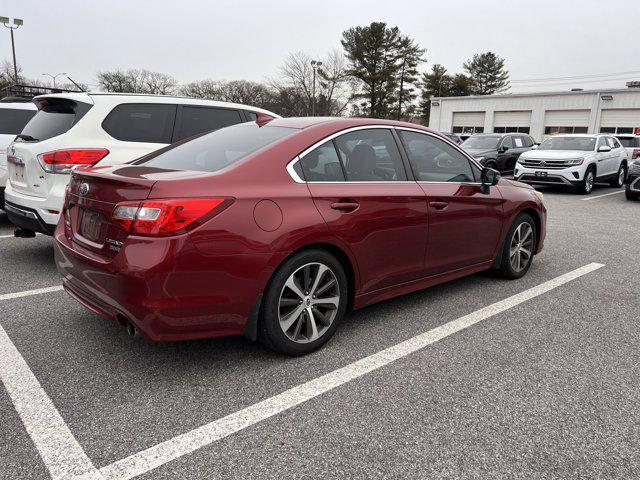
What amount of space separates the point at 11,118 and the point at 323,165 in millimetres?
6086

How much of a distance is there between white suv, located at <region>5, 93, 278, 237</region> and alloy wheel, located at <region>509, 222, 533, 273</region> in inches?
148

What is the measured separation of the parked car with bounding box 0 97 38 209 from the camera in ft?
21.7

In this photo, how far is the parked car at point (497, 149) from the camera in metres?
16.6

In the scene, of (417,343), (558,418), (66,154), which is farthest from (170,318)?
(66,154)

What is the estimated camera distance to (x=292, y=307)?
10.2 ft

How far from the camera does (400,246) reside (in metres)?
3.65

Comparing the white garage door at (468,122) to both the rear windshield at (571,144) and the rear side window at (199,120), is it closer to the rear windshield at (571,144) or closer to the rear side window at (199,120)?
the rear windshield at (571,144)

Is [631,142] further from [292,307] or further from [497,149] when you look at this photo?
[292,307]

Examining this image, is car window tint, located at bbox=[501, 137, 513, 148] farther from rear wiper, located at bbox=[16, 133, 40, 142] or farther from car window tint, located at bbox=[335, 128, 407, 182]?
rear wiper, located at bbox=[16, 133, 40, 142]

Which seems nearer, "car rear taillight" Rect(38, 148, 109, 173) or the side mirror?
the side mirror

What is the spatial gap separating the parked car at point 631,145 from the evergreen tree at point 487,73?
58581mm

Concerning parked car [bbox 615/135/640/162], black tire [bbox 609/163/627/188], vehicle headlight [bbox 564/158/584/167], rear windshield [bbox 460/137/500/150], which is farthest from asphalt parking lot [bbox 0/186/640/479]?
parked car [bbox 615/135/640/162]

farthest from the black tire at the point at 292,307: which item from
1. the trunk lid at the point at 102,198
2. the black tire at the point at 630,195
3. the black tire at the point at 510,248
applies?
the black tire at the point at 630,195

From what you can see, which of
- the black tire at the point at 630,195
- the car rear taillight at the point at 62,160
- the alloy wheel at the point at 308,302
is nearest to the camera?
the alloy wheel at the point at 308,302
